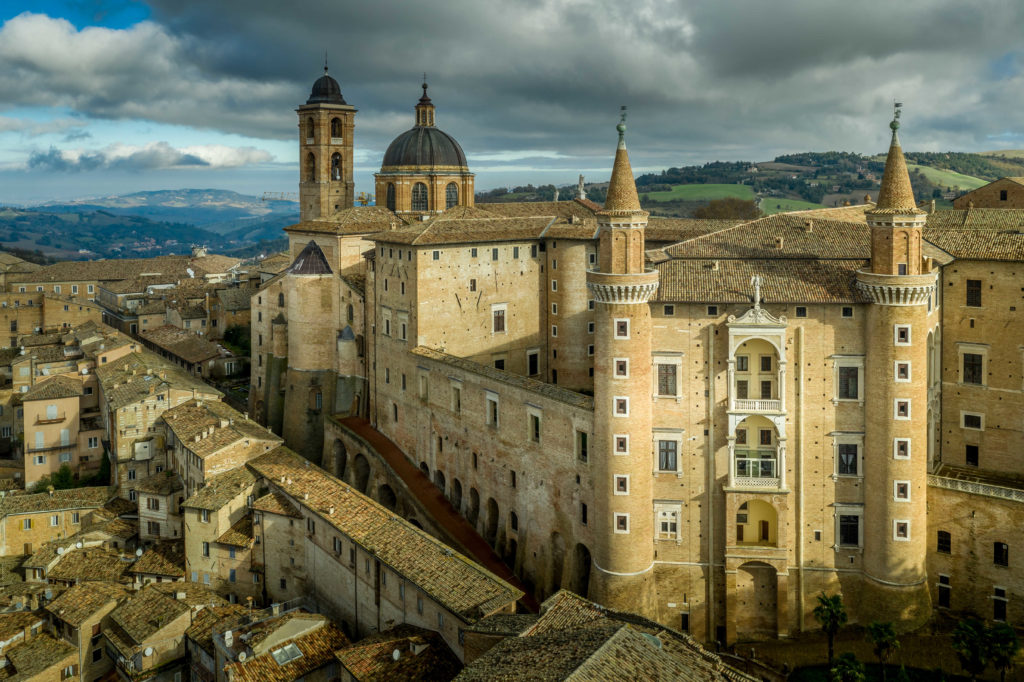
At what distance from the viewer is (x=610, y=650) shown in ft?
74.7

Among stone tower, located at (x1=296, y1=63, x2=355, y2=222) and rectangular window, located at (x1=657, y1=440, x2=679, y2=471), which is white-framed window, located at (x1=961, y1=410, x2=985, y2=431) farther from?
stone tower, located at (x1=296, y1=63, x2=355, y2=222)

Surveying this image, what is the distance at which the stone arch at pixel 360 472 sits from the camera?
49.8 m

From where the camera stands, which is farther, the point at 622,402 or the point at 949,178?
the point at 949,178

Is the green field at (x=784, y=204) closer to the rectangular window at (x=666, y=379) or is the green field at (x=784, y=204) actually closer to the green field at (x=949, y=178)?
the green field at (x=949, y=178)

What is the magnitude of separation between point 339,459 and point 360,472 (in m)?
2.53

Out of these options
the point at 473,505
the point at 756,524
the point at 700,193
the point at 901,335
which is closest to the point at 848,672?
the point at 756,524

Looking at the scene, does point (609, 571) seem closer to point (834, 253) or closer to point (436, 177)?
point (834, 253)

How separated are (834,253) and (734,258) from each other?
392 centimetres

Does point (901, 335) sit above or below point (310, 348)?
above

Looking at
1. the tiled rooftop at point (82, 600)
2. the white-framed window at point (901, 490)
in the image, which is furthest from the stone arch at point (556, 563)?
the tiled rooftop at point (82, 600)

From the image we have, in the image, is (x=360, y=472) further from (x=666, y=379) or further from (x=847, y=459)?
(x=847, y=459)

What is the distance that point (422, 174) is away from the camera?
6209 cm

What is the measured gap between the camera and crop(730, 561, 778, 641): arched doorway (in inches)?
1421

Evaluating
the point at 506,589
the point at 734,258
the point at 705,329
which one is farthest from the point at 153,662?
the point at 734,258
